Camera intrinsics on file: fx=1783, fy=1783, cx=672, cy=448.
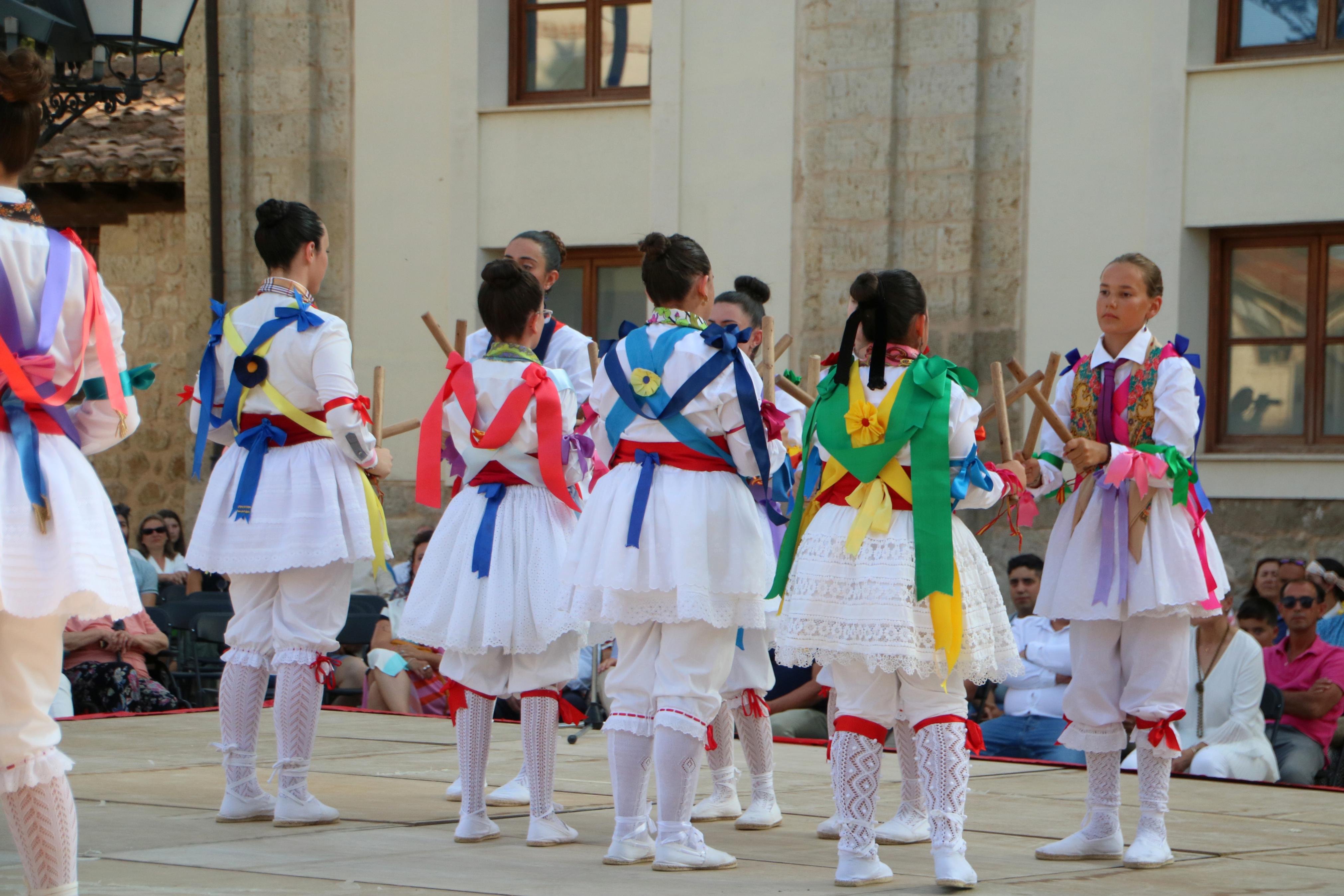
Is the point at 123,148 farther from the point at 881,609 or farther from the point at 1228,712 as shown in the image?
the point at 881,609

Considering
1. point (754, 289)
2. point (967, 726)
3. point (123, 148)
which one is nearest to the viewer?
point (967, 726)

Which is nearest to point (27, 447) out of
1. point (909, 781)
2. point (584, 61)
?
point (909, 781)

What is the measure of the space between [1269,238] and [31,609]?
31.1 ft

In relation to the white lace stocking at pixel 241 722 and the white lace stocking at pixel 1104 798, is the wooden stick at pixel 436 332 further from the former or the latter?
the white lace stocking at pixel 1104 798

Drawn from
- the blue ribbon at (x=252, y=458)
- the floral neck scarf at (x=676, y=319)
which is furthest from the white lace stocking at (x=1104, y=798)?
the blue ribbon at (x=252, y=458)

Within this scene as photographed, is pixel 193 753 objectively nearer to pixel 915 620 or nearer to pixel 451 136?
pixel 915 620

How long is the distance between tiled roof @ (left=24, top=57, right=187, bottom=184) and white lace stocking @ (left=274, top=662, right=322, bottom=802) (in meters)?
9.75

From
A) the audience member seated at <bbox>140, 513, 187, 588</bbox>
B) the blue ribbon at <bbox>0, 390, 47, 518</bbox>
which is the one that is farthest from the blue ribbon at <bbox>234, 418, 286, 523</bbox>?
the audience member seated at <bbox>140, 513, 187, 588</bbox>

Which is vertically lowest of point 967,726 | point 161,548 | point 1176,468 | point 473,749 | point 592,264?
point 161,548

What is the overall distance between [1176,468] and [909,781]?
135 centimetres

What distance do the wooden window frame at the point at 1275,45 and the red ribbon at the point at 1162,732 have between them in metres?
7.07

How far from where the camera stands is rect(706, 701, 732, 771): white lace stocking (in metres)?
6.16

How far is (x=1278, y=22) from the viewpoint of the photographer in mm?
11430

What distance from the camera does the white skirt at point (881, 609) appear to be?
4.81 meters
